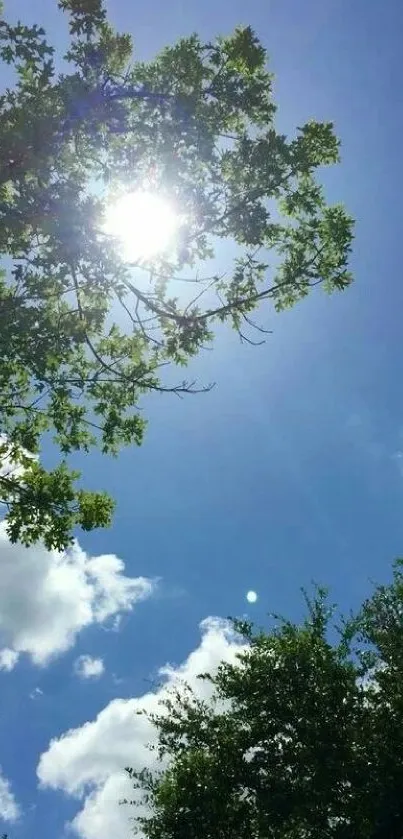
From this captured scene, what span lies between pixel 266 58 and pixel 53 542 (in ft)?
36.2

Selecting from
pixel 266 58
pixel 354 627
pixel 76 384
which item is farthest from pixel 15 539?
pixel 354 627

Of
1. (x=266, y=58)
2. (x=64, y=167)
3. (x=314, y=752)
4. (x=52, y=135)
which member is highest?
(x=266, y=58)

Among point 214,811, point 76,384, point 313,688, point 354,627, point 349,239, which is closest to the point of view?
point 349,239

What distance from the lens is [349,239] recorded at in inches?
478

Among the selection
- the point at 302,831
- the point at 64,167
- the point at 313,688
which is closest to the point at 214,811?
the point at 302,831

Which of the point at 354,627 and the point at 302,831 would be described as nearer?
the point at 302,831

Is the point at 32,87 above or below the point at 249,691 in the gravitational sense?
above

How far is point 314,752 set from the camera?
53.7ft

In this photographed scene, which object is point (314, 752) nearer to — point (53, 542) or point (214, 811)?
point (214, 811)

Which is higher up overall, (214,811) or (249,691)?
(249,691)

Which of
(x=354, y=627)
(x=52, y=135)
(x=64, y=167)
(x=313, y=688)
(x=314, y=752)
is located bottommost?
(x=314, y=752)

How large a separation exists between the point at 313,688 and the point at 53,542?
1048 centimetres

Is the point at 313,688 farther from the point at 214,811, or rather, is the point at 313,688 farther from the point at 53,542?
the point at 53,542

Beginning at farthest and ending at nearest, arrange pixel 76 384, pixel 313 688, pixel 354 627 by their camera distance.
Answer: pixel 354 627 → pixel 313 688 → pixel 76 384
